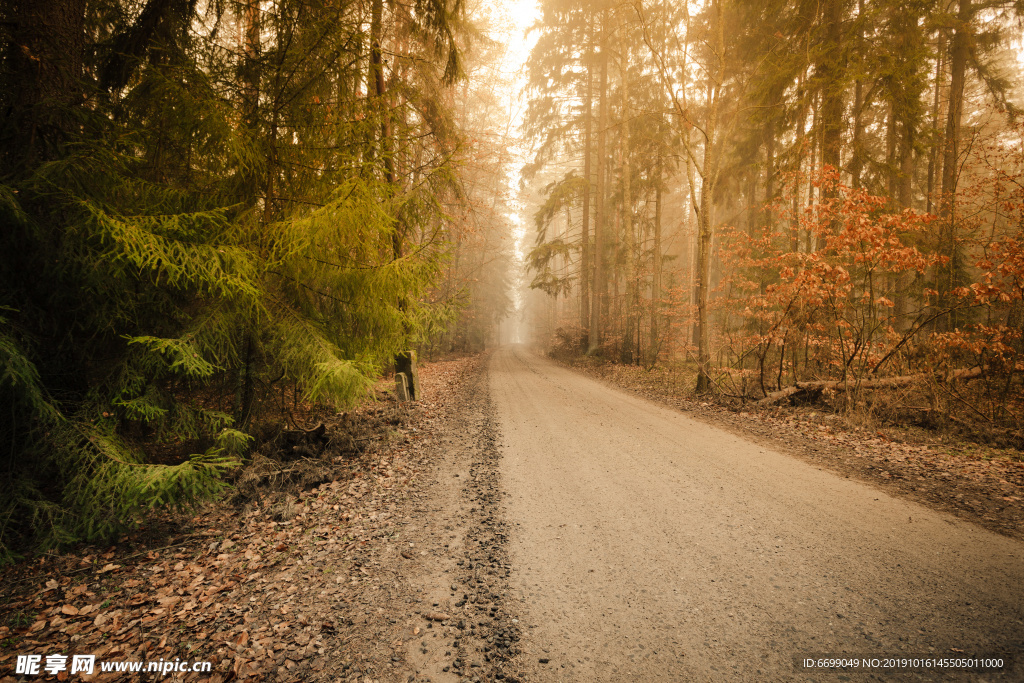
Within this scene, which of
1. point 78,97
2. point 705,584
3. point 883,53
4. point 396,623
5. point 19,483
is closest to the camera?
point 396,623

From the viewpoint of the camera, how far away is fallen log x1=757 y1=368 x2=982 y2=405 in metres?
8.15

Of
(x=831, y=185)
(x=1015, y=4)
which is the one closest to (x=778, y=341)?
(x=831, y=185)

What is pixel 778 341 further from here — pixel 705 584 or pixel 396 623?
pixel 396 623

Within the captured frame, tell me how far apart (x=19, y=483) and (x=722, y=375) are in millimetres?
13641

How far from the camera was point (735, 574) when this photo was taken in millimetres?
3428

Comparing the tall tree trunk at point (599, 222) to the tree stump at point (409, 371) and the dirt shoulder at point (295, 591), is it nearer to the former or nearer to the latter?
the tree stump at point (409, 371)

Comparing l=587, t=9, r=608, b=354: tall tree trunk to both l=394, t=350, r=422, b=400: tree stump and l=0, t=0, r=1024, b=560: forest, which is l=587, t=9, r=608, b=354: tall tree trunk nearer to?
l=0, t=0, r=1024, b=560: forest

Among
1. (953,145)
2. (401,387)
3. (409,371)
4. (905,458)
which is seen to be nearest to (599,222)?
(953,145)

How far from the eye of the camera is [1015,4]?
10.9m

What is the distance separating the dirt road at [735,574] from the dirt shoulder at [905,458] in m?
0.47

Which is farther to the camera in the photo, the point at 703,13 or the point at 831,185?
the point at 703,13

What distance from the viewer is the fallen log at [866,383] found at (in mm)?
8148

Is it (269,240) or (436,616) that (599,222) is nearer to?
(269,240)

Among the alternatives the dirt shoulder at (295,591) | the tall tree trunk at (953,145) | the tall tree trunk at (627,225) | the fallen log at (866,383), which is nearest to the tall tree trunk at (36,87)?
the dirt shoulder at (295,591)
